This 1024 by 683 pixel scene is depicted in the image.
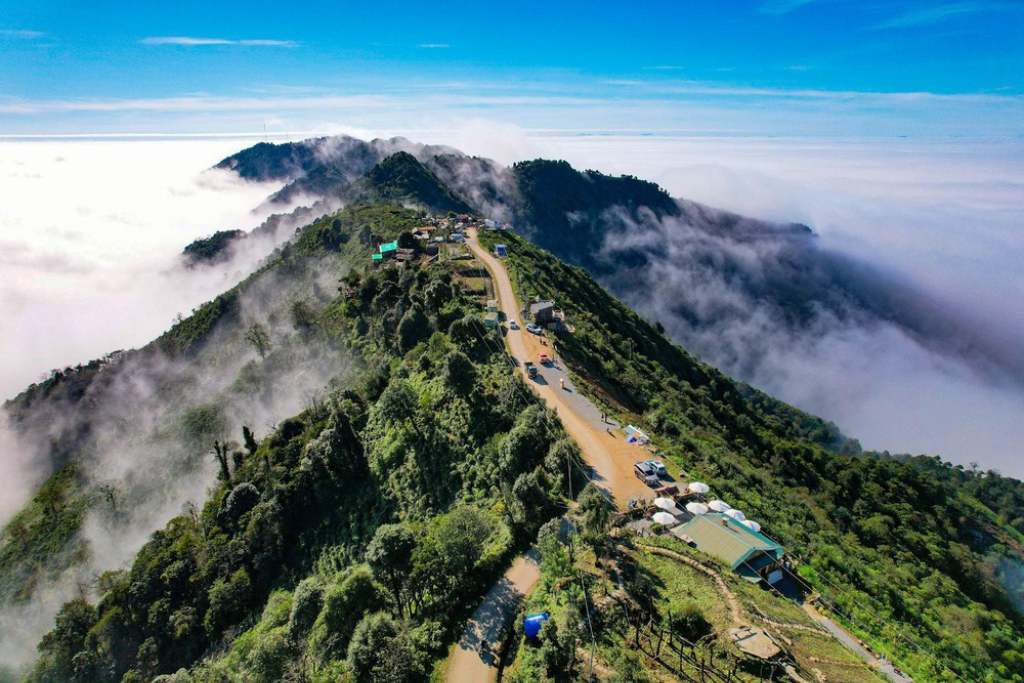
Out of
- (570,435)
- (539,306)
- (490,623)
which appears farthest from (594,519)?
(539,306)

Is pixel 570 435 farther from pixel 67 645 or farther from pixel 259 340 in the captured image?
pixel 259 340

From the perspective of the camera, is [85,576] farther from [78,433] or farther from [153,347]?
[153,347]

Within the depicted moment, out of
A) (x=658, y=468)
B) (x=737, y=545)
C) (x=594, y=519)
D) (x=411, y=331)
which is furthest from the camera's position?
(x=411, y=331)

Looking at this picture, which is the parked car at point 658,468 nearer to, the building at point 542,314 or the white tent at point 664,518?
the white tent at point 664,518

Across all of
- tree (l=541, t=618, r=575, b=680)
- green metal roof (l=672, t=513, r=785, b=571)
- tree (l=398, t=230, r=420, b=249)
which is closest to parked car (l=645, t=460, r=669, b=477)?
green metal roof (l=672, t=513, r=785, b=571)

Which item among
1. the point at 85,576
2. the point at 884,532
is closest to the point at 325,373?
the point at 85,576

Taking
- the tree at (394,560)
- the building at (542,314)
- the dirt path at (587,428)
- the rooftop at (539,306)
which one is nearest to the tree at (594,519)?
the dirt path at (587,428)
